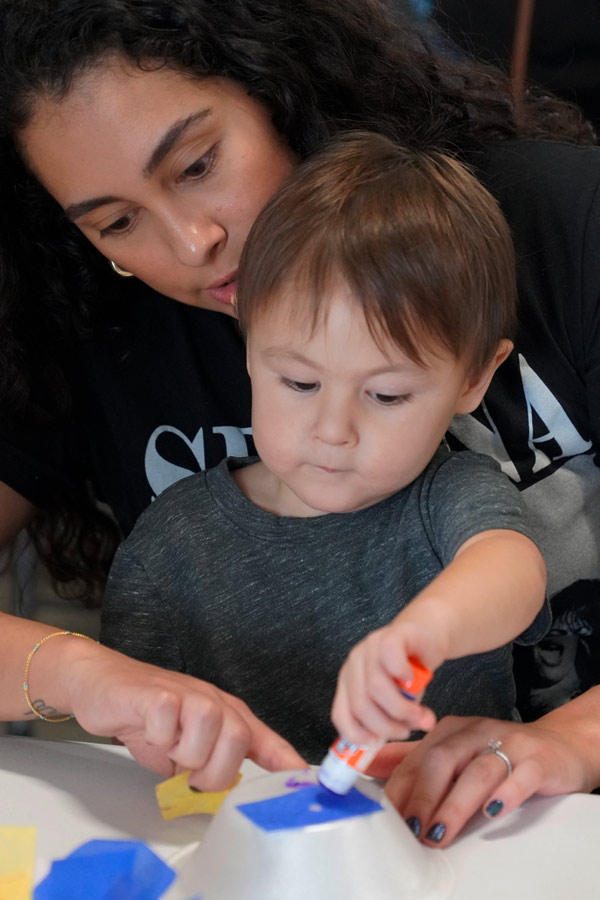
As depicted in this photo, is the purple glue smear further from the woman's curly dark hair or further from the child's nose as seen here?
the woman's curly dark hair

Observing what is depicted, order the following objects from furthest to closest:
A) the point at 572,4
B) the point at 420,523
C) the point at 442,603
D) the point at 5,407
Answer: the point at 572,4 < the point at 5,407 < the point at 420,523 < the point at 442,603

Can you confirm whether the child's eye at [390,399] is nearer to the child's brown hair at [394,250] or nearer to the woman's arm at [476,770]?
the child's brown hair at [394,250]

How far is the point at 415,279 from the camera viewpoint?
909mm

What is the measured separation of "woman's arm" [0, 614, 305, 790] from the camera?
0.80 meters

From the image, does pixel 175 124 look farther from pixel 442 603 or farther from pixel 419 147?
pixel 442 603

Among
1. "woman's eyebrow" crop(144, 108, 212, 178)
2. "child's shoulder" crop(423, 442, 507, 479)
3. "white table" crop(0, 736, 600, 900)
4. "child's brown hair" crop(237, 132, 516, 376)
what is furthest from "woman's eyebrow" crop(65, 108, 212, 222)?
"white table" crop(0, 736, 600, 900)

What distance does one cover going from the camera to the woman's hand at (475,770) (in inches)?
31.6

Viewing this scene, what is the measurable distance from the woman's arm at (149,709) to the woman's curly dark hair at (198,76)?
0.46 metres

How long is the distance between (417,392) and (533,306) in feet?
0.94

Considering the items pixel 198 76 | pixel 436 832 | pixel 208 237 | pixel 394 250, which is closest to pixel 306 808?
pixel 436 832

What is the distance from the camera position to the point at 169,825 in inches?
32.4

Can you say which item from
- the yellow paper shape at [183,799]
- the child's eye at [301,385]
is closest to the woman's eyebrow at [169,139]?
the child's eye at [301,385]

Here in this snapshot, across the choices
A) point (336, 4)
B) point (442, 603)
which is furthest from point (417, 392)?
point (336, 4)

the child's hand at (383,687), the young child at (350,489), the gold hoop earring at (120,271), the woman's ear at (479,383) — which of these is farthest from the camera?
the gold hoop earring at (120,271)
